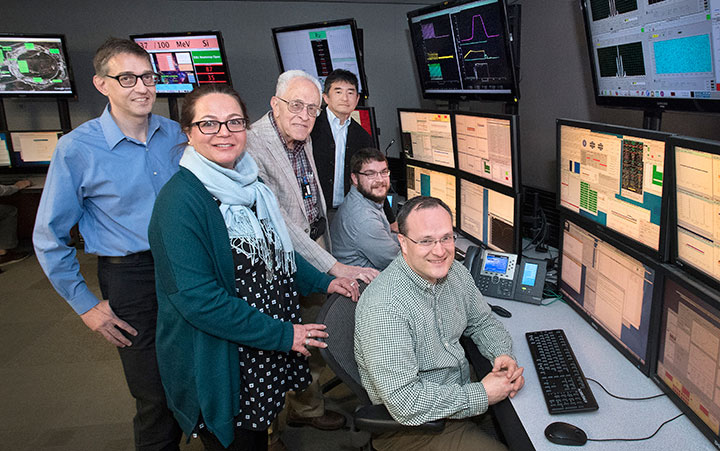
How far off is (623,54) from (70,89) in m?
4.60

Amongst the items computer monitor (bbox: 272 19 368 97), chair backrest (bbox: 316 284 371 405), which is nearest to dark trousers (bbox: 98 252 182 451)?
chair backrest (bbox: 316 284 371 405)

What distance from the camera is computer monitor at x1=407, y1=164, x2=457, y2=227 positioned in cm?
261

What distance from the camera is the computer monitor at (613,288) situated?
1372mm

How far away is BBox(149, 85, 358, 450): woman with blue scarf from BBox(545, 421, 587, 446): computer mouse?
66cm

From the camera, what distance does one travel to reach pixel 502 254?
6.73 ft

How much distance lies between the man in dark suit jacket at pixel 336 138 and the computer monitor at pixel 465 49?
491 millimetres

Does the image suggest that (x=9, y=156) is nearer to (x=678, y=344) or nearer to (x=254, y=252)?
(x=254, y=252)

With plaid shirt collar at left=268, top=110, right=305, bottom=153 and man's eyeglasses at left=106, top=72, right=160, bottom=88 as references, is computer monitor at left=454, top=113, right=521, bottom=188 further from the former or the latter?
man's eyeglasses at left=106, top=72, right=160, bottom=88

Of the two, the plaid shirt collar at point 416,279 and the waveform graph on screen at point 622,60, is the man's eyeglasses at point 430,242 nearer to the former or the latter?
the plaid shirt collar at point 416,279

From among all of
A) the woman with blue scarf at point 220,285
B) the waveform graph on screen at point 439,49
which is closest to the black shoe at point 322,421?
the woman with blue scarf at point 220,285

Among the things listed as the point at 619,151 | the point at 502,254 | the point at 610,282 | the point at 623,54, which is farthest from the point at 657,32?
the point at 502,254

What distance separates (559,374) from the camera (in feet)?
4.65

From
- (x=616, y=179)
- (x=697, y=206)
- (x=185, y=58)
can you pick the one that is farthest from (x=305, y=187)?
(x=185, y=58)

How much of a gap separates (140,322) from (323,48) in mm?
2618
